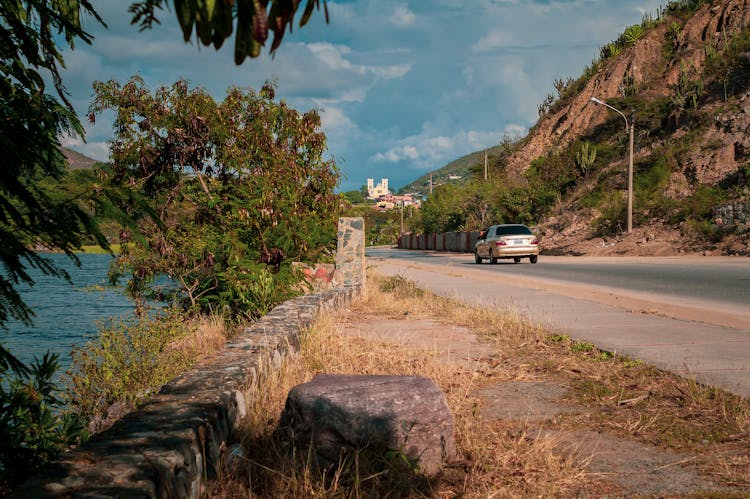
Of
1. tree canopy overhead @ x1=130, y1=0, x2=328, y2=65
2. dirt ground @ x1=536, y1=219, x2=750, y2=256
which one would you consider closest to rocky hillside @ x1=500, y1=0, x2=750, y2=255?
dirt ground @ x1=536, y1=219, x2=750, y2=256

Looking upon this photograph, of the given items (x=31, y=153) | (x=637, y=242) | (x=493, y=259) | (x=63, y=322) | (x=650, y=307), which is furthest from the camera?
(x=637, y=242)

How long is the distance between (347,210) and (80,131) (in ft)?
32.9

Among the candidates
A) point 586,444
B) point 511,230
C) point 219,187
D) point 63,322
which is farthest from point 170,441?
point 511,230

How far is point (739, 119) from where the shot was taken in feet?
108

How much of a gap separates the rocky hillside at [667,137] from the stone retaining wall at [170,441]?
24.7 metres

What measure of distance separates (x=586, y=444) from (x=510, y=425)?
515mm

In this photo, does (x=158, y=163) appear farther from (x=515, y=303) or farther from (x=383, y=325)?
(x=515, y=303)

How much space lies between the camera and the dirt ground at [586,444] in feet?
10.9

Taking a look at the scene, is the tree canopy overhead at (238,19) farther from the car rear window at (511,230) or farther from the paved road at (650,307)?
the car rear window at (511,230)

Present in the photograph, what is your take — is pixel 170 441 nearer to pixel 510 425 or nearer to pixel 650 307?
pixel 510 425

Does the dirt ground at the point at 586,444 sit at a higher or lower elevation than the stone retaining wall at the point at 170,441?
lower

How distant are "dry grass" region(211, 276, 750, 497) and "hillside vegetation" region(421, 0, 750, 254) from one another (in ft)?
71.6

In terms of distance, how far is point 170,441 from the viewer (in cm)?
293

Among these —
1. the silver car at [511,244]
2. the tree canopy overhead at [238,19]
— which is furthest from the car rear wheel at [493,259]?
the tree canopy overhead at [238,19]
